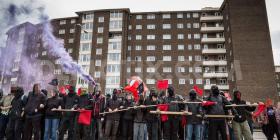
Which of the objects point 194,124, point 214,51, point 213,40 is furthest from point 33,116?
point 213,40

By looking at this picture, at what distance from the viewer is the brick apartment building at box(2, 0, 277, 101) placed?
141ft

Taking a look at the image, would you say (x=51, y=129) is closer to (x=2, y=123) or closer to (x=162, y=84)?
(x=2, y=123)

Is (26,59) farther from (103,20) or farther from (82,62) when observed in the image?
(103,20)

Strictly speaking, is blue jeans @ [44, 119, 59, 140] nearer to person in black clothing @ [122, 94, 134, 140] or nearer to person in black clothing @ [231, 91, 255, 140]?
person in black clothing @ [122, 94, 134, 140]

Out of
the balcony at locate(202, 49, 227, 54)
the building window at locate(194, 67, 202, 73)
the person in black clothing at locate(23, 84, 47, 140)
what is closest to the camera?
the person in black clothing at locate(23, 84, 47, 140)

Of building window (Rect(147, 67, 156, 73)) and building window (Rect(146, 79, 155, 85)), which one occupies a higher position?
building window (Rect(147, 67, 156, 73))

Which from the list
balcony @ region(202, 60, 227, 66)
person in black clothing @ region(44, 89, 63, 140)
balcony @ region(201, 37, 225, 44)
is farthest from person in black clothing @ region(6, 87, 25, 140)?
balcony @ region(201, 37, 225, 44)

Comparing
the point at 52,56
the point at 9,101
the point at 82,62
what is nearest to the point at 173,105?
the point at 9,101

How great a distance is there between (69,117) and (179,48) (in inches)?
1686

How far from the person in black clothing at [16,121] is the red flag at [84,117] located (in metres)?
2.26

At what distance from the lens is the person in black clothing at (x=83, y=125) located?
32.3ft

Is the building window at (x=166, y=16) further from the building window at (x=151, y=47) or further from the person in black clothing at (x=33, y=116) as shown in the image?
the person in black clothing at (x=33, y=116)

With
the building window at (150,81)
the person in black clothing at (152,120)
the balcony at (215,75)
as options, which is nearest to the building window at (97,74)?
the building window at (150,81)

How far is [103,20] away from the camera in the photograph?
170ft
